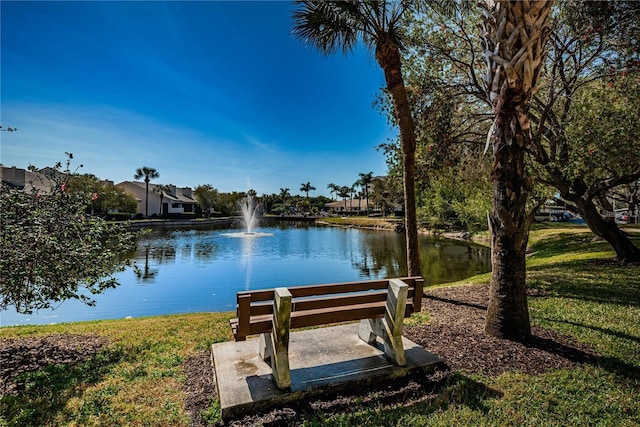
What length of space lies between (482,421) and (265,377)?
2.06 metres

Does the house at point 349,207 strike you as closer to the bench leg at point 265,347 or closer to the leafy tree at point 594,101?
the leafy tree at point 594,101

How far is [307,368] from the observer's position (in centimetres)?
383

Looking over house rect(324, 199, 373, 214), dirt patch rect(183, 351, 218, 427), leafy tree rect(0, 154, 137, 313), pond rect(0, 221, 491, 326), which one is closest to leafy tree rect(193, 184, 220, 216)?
house rect(324, 199, 373, 214)

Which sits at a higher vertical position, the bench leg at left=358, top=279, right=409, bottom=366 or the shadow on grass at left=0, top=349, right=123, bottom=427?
the bench leg at left=358, top=279, right=409, bottom=366

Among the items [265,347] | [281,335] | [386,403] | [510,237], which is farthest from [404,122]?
[386,403]

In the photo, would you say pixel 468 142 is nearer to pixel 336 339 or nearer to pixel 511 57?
pixel 511 57

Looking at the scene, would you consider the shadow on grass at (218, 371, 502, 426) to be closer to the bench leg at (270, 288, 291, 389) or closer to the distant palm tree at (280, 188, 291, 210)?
the bench leg at (270, 288, 291, 389)

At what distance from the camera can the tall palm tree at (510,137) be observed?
4395mm

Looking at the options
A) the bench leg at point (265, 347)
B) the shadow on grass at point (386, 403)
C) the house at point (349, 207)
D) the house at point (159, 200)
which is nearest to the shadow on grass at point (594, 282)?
the shadow on grass at point (386, 403)

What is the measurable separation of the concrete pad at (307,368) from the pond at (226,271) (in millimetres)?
2566

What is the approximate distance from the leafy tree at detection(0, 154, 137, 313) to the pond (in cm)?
97

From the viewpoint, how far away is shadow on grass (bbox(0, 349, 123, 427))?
3.09 metres

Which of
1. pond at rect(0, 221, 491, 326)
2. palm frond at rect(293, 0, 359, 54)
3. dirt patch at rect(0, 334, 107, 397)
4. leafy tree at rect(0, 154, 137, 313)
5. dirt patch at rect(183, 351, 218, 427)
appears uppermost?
palm frond at rect(293, 0, 359, 54)

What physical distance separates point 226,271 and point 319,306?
13.2m
